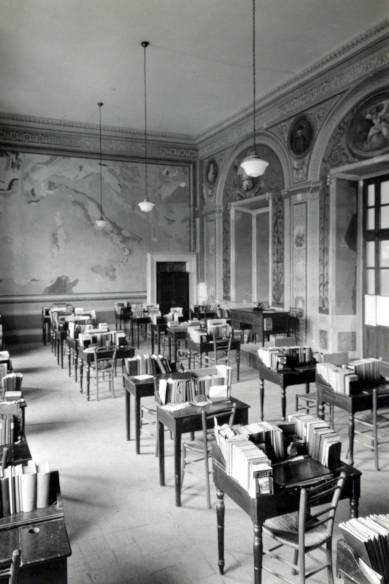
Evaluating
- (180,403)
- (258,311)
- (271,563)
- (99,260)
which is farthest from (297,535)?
(99,260)

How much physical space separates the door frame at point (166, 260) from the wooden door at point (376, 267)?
A: 7749 mm

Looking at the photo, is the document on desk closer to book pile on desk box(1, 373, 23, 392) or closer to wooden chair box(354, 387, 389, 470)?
wooden chair box(354, 387, 389, 470)

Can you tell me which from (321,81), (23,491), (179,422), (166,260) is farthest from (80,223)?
(23,491)

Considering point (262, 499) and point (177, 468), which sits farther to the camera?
point (177, 468)

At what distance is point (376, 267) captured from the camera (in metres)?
10.2

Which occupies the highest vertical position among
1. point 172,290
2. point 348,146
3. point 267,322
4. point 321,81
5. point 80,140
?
point 80,140

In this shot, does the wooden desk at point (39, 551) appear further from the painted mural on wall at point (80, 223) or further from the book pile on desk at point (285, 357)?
the painted mural on wall at point (80, 223)

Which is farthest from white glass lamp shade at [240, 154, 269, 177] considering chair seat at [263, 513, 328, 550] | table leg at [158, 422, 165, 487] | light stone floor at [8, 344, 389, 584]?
chair seat at [263, 513, 328, 550]

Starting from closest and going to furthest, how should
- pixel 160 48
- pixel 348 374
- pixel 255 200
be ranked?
1. pixel 348 374
2. pixel 160 48
3. pixel 255 200

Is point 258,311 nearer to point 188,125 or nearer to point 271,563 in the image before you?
point 188,125

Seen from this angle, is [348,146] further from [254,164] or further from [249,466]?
[249,466]

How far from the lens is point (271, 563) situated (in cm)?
368

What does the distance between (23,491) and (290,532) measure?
175 cm

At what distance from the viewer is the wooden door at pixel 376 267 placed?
998 centimetres
